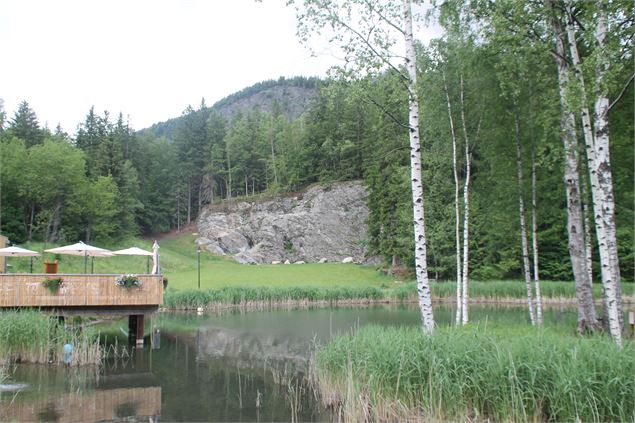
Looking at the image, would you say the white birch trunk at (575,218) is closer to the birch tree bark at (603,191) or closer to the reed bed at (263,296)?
the birch tree bark at (603,191)

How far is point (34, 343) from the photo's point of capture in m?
13.2

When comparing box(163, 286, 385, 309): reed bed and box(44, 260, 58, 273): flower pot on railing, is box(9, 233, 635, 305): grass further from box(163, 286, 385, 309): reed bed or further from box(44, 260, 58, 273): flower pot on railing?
box(44, 260, 58, 273): flower pot on railing

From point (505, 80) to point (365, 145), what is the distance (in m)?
37.3

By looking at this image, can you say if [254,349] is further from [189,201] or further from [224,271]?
[189,201]

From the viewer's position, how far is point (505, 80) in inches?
457

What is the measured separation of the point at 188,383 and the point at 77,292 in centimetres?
661

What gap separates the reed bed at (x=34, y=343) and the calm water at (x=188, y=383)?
45 cm

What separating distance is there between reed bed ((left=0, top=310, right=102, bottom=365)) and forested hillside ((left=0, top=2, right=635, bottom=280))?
957cm

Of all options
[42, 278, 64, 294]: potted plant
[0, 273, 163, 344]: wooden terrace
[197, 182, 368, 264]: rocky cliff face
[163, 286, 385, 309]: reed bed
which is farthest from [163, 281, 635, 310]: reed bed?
[197, 182, 368, 264]: rocky cliff face

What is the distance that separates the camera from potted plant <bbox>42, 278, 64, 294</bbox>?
15.5 metres

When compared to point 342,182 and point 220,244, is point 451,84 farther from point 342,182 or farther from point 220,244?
point 220,244

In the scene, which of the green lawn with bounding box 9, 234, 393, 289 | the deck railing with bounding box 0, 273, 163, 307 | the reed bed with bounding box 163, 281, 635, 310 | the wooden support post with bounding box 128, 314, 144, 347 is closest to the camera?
the deck railing with bounding box 0, 273, 163, 307

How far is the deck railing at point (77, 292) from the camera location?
15.2m

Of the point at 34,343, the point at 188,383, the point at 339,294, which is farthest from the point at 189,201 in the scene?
the point at 188,383
